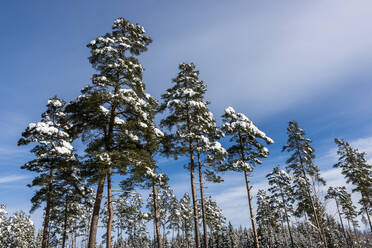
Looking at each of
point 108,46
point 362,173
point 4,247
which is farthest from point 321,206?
point 4,247

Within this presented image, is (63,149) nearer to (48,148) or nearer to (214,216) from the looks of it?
(48,148)

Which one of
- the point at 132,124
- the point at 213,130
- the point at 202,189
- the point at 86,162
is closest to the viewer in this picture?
the point at 86,162

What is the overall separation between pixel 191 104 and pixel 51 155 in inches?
425

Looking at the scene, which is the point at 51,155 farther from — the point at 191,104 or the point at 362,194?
the point at 362,194

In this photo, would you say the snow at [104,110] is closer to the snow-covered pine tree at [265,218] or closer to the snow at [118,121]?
the snow at [118,121]

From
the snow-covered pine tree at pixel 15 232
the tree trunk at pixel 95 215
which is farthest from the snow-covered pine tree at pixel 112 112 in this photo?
the snow-covered pine tree at pixel 15 232

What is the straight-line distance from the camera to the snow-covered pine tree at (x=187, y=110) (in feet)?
53.1

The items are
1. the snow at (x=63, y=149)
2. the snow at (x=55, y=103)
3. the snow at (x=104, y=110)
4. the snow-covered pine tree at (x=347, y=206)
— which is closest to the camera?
the snow at (x=104, y=110)

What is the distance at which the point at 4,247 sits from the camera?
42.8m

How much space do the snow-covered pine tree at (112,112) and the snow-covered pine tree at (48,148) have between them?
1506 millimetres

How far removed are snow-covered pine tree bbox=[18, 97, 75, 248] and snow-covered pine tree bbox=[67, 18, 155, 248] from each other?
151 centimetres

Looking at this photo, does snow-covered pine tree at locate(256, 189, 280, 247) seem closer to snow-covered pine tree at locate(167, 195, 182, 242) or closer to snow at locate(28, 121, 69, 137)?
snow-covered pine tree at locate(167, 195, 182, 242)

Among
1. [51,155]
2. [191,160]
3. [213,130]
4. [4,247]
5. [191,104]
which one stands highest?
[191,104]

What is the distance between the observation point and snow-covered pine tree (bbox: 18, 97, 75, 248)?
1357 cm
